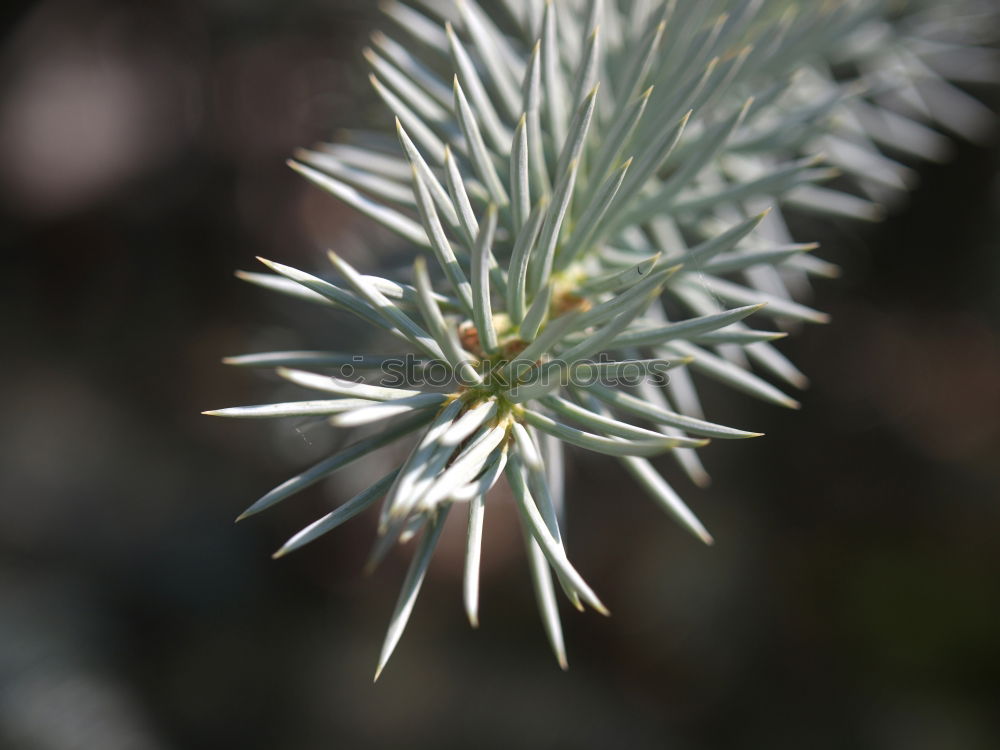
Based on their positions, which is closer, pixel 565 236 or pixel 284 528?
pixel 565 236

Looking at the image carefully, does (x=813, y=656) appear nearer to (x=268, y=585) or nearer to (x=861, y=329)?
(x=861, y=329)

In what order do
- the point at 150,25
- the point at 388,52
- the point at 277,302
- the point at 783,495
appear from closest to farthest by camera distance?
the point at 388,52, the point at 277,302, the point at 783,495, the point at 150,25

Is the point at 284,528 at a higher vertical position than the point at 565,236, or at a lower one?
lower

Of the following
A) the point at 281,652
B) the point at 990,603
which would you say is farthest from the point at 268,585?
the point at 990,603

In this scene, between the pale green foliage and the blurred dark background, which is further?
the blurred dark background
